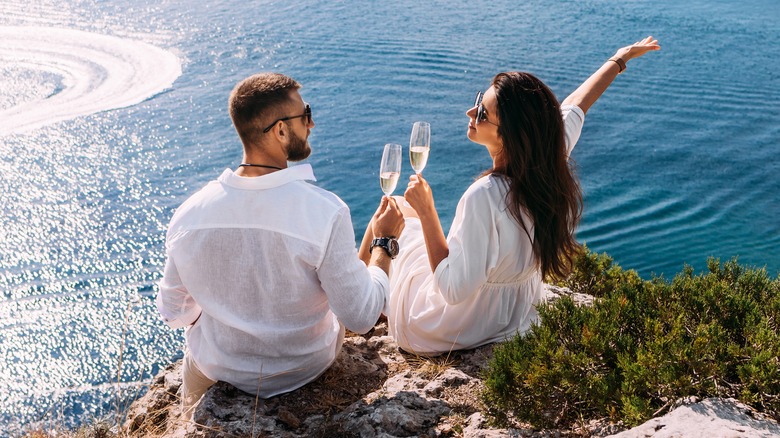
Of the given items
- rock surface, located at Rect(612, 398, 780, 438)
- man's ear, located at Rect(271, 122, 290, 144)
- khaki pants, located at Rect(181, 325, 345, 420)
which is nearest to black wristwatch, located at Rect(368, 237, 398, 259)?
khaki pants, located at Rect(181, 325, 345, 420)

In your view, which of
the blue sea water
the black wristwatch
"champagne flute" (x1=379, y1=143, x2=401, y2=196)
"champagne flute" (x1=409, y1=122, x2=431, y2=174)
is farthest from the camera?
the blue sea water

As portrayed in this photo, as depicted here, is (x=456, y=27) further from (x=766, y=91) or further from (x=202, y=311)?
(x=202, y=311)

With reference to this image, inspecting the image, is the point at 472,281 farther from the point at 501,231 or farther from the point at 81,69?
the point at 81,69

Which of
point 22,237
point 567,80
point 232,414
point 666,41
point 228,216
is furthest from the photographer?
point 666,41

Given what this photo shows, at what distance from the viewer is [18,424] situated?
620 cm

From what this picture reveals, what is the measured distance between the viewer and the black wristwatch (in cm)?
337

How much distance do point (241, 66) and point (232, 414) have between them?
12239mm

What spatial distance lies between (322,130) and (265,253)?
978cm

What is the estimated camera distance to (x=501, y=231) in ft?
10.7

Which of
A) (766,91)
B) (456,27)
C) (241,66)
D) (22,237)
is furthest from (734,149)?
(22,237)

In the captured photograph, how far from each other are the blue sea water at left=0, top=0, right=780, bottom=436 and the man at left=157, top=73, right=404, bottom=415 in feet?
9.52

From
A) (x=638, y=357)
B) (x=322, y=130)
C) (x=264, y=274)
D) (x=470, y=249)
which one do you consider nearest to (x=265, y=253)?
(x=264, y=274)

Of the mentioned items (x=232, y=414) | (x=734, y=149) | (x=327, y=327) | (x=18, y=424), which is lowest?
(x=18, y=424)

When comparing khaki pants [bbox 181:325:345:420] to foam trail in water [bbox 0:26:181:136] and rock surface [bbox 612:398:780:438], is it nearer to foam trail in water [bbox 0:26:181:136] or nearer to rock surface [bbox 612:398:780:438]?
rock surface [bbox 612:398:780:438]
